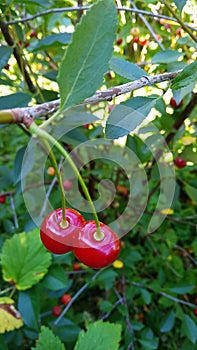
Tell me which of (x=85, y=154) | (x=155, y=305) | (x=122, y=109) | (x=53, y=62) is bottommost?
(x=155, y=305)

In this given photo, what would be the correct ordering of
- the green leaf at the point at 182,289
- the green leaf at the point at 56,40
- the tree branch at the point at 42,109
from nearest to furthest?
the tree branch at the point at 42,109, the green leaf at the point at 56,40, the green leaf at the point at 182,289

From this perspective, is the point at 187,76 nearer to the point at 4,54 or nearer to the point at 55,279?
the point at 4,54

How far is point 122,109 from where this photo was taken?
0.72 meters

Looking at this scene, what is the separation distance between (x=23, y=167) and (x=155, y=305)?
95cm

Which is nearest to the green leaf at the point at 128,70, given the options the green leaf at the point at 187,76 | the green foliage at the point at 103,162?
the green foliage at the point at 103,162

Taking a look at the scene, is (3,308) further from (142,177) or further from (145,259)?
(145,259)

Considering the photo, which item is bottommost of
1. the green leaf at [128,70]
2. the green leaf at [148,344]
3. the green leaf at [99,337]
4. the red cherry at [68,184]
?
the green leaf at [148,344]

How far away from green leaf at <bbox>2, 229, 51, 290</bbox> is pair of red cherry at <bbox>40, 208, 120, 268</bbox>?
51 centimetres

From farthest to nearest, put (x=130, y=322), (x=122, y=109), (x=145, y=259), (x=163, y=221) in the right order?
1. (x=145, y=259)
2. (x=163, y=221)
3. (x=130, y=322)
4. (x=122, y=109)

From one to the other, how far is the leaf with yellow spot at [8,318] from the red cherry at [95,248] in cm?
44

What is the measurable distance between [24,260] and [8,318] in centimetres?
20

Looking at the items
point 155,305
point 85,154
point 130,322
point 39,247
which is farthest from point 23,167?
point 155,305

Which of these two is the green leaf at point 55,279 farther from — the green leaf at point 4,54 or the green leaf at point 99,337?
the green leaf at point 4,54

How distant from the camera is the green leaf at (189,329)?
4.71 ft
